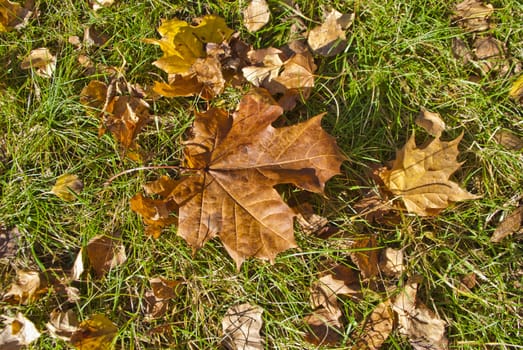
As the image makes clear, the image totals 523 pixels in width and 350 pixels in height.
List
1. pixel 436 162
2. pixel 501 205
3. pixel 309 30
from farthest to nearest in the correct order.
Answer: pixel 309 30 → pixel 501 205 → pixel 436 162

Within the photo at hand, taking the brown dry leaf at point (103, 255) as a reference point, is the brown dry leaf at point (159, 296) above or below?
below

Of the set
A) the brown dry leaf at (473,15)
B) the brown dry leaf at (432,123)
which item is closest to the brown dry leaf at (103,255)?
the brown dry leaf at (432,123)

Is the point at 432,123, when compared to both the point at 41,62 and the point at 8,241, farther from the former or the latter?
the point at 8,241

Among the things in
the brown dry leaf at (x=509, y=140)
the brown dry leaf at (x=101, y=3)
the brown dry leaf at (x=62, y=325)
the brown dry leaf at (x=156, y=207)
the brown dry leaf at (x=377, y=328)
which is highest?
the brown dry leaf at (x=101, y=3)

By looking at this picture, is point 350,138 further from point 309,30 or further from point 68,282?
point 68,282

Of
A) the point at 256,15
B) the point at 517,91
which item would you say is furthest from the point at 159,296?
the point at 517,91

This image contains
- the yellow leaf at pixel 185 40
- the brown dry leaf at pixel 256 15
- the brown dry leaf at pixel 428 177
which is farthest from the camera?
the brown dry leaf at pixel 256 15

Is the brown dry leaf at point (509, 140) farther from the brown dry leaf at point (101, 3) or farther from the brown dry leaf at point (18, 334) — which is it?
the brown dry leaf at point (18, 334)

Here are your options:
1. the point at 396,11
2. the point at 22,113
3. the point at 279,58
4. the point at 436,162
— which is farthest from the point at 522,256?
the point at 22,113
